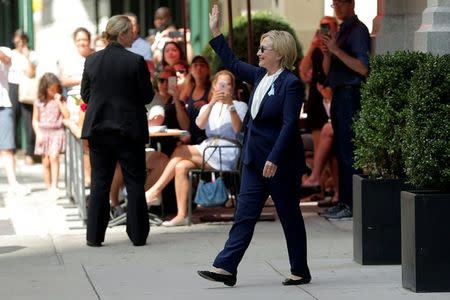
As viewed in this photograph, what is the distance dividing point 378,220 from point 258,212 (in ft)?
4.08

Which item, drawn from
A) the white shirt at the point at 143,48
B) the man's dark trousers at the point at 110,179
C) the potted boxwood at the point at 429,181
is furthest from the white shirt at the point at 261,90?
the white shirt at the point at 143,48

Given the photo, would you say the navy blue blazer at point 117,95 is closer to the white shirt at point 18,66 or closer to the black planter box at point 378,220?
the black planter box at point 378,220

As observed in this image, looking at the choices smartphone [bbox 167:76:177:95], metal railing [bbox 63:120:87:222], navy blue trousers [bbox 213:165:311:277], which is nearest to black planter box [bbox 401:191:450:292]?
navy blue trousers [bbox 213:165:311:277]

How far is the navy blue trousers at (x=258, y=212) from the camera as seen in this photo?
9.30 meters

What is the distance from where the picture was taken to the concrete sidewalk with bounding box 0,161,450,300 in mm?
9250

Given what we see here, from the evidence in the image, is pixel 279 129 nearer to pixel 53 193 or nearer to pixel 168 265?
pixel 168 265

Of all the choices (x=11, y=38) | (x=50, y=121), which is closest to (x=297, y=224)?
A: (x=50, y=121)

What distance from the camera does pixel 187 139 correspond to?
45.3 ft

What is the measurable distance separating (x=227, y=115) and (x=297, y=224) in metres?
3.75

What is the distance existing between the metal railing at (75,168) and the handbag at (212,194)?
1.13m

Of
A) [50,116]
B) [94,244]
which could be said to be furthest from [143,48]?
[94,244]

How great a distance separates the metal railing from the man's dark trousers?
1292 mm

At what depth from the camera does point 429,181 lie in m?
8.98

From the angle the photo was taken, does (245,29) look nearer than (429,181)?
No
